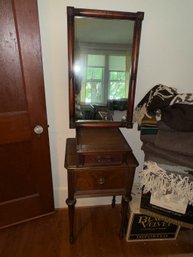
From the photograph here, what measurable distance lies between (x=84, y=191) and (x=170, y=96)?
2.94 feet

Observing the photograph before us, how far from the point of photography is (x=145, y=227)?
1410 mm

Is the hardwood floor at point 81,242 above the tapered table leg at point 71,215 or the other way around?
the other way around

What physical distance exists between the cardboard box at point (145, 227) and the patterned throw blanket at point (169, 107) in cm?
68

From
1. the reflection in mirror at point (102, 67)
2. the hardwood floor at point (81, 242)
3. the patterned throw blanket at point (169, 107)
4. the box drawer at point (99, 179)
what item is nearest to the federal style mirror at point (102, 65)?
the reflection in mirror at point (102, 67)

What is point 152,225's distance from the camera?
140 cm

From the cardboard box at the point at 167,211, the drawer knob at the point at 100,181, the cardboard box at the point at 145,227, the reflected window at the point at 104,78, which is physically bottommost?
the cardboard box at the point at 145,227

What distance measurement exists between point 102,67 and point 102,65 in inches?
0.5

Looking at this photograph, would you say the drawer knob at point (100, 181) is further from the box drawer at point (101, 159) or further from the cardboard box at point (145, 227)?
the cardboard box at point (145, 227)

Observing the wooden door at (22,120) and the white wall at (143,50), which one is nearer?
the wooden door at (22,120)

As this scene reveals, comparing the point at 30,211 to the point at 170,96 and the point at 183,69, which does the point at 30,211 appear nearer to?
the point at 170,96

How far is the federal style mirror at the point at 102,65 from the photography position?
123cm

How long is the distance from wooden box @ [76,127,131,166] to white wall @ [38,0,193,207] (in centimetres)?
36

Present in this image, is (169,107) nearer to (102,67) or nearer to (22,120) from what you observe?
(102,67)

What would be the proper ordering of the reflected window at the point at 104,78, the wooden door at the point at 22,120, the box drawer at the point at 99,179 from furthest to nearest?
the reflected window at the point at 104,78 → the box drawer at the point at 99,179 → the wooden door at the point at 22,120
